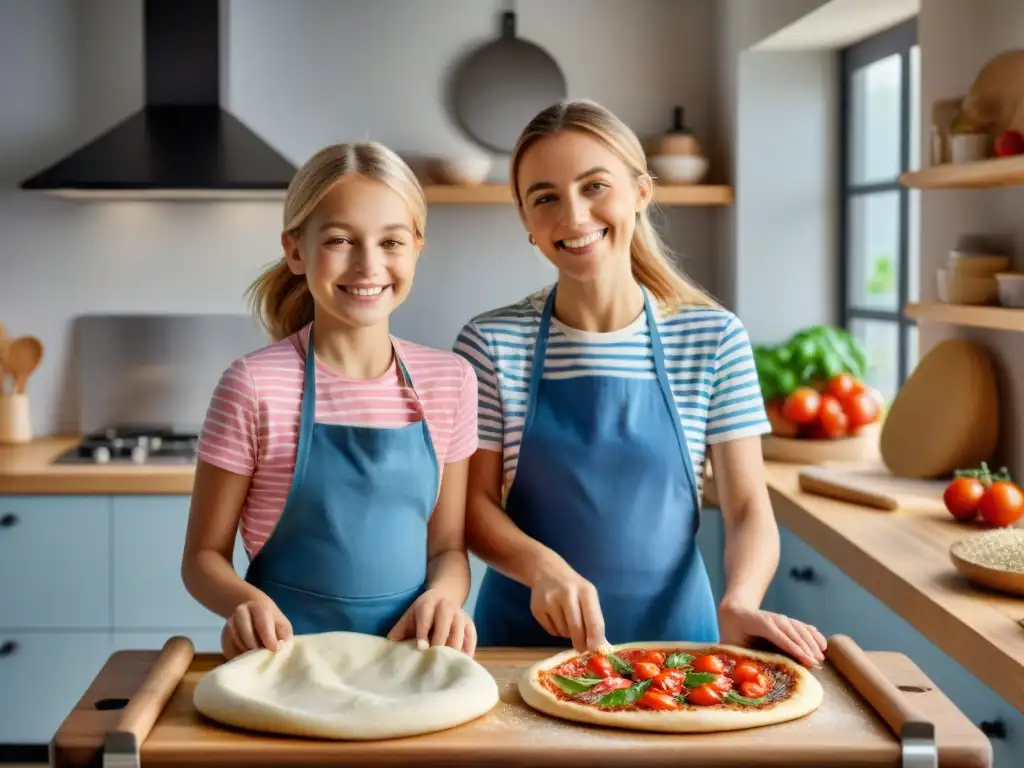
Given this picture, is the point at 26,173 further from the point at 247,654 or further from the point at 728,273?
the point at 247,654

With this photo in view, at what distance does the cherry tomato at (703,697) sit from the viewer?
3.93 feet

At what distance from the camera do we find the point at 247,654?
4.26 feet

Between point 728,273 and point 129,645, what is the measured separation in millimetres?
1888

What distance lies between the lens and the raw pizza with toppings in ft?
3.81

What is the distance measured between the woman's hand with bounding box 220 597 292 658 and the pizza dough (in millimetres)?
12

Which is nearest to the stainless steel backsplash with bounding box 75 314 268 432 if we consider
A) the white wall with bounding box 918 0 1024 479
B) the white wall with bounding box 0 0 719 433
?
the white wall with bounding box 0 0 719 433

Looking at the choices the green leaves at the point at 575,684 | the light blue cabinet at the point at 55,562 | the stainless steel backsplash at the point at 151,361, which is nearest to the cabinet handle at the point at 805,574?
the green leaves at the point at 575,684

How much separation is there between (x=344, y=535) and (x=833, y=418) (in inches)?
73.8

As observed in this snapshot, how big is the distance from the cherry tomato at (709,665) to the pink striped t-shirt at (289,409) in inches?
14.8

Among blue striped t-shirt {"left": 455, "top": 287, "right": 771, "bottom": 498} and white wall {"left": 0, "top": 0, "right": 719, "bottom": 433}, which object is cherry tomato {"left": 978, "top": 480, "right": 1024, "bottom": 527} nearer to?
blue striped t-shirt {"left": 455, "top": 287, "right": 771, "bottom": 498}

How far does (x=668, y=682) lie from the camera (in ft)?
4.10

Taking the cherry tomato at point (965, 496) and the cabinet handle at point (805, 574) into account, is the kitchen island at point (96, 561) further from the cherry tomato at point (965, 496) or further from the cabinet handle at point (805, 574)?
the cherry tomato at point (965, 496)

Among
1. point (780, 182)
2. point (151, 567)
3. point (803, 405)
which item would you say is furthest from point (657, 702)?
point (780, 182)

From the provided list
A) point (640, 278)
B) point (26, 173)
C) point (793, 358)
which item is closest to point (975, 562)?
point (640, 278)
